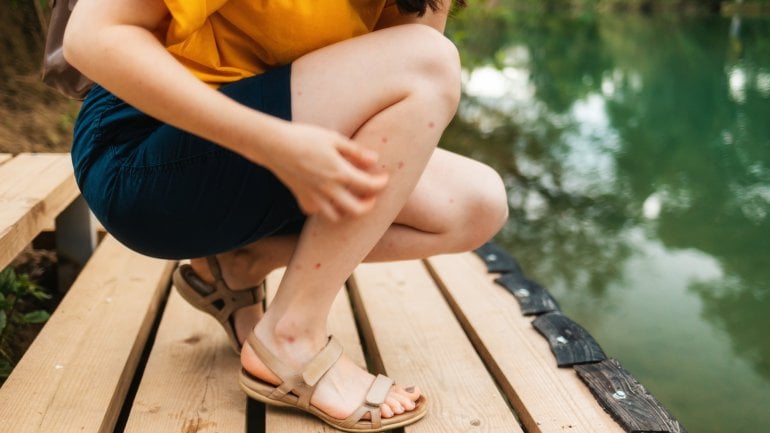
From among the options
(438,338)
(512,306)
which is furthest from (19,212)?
(512,306)

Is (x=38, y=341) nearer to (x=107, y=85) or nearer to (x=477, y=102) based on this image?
(x=107, y=85)

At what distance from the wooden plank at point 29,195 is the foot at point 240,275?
27cm

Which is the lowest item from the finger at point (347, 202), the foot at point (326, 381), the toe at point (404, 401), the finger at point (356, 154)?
the foot at point (326, 381)

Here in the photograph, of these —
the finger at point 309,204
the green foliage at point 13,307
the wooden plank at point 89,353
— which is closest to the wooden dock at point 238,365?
the wooden plank at point 89,353

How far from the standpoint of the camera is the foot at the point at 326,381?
1.20 metres

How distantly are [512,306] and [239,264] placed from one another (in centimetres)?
59

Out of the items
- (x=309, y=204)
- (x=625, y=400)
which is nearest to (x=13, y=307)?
(x=309, y=204)

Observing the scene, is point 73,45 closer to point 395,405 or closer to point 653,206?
point 395,405

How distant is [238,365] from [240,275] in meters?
0.15

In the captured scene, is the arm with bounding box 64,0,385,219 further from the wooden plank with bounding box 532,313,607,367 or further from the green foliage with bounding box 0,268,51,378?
the green foliage with bounding box 0,268,51,378

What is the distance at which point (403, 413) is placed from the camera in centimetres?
121

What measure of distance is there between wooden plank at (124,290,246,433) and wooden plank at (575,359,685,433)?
0.53m

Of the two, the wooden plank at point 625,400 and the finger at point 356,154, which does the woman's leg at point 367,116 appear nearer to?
the finger at point 356,154

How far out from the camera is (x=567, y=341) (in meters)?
1.50
